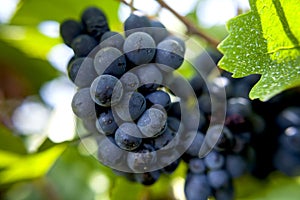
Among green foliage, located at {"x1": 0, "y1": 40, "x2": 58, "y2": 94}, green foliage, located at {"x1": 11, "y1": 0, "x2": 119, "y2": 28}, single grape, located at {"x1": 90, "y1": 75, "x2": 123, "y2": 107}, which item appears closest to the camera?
single grape, located at {"x1": 90, "y1": 75, "x2": 123, "y2": 107}

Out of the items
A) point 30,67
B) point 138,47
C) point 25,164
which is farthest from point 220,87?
point 30,67

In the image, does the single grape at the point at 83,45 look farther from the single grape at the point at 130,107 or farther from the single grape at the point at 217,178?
the single grape at the point at 217,178

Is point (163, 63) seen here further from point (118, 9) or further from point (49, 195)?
point (49, 195)

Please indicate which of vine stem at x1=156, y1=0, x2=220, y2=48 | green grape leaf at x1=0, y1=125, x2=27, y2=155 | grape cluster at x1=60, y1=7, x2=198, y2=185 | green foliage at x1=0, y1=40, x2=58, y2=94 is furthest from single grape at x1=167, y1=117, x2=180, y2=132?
green foliage at x1=0, y1=40, x2=58, y2=94

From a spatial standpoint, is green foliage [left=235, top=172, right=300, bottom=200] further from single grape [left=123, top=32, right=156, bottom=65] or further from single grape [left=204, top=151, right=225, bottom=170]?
single grape [left=123, top=32, right=156, bottom=65]

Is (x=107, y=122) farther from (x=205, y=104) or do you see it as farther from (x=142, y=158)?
(x=205, y=104)

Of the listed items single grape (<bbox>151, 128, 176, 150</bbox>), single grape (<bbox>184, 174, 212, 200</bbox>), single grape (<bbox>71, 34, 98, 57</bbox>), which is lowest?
single grape (<bbox>184, 174, 212, 200</bbox>)

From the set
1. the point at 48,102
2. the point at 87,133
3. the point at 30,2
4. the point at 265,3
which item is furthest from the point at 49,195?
the point at 265,3
